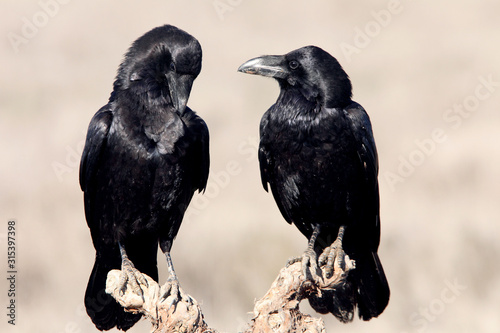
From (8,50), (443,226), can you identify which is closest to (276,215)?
(443,226)

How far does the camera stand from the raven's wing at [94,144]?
239 inches

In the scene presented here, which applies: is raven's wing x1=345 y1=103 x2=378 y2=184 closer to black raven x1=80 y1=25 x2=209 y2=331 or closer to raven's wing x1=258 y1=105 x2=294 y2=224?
raven's wing x1=258 y1=105 x2=294 y2=224

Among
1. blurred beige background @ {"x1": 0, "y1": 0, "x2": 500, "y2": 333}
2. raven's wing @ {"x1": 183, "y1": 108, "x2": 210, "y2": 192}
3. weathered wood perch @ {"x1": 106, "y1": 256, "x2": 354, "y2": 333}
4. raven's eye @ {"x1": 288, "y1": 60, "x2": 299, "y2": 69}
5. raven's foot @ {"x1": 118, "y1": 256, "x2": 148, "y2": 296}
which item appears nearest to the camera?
weathered wood perch @ {"x1": 106, "y1": 256, "x2": 354, "y2": 333}

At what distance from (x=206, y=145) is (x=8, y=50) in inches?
369

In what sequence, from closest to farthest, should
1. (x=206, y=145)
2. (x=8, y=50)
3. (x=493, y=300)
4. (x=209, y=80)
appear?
(x=206, y=145), (x=493, y=300), (x=209, y=80), (x=8, y=50)

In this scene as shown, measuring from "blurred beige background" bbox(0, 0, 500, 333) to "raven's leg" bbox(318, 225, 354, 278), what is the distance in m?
2.24

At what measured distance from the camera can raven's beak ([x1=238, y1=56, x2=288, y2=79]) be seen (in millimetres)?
6527

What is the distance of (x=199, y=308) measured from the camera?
544 cm

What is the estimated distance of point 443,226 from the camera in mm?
10320

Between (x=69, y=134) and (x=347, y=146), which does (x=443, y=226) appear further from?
(x=69, y=134)

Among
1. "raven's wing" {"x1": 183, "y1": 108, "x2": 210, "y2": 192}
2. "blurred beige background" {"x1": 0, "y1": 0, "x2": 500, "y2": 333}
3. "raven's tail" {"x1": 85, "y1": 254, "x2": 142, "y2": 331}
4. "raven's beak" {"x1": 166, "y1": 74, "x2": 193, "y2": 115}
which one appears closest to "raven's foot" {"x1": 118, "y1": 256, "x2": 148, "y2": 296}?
"raven's tail" {"x1": 85, "y1": 254, "x2": 142, "y2": 331}

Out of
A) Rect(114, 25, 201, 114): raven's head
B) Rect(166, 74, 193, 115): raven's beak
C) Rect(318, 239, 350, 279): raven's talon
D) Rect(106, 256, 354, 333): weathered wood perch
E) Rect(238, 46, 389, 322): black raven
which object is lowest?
Rect(106, 256, 354, 333): weathered wood perch

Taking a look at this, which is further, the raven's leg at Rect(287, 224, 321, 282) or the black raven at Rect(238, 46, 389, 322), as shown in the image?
the black raven at Rect(238, 46, 389, 322)

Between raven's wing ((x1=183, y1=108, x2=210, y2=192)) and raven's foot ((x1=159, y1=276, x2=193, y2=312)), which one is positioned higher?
raven's wing ((x1=183, y1=108, x2=210, y2=192))
